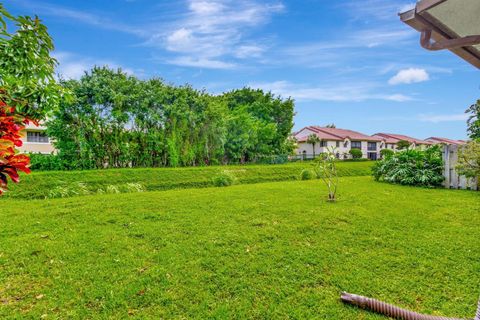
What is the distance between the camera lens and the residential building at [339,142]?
35719 millimetres

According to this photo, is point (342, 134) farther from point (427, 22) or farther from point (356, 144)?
point (427, 22)

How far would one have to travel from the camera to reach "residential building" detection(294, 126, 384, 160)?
35719 millimetres

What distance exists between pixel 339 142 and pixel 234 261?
3589 cm

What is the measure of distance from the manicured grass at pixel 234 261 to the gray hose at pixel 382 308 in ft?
0.27

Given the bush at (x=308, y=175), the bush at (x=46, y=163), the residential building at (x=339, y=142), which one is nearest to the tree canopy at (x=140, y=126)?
the bush at (x=46, y=163)

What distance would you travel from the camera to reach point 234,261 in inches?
135

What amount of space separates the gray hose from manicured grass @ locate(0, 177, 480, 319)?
8 centimetres

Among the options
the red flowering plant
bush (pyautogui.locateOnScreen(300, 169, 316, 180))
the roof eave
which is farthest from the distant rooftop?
the red flowering plant

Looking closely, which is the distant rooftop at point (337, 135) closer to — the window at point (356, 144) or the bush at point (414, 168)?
the window at point (356, 144)

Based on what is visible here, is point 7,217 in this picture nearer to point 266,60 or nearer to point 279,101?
point 266,60

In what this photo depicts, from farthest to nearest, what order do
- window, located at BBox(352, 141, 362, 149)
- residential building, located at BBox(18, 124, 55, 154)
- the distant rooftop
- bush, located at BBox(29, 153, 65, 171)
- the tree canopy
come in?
window, located at BBox(352, 141, 362, 149)
the distant rooftop
residential building, located at BBox(18, 124, 55, 154)
the tree canopy
bush, located at BBox(29, 153, 65, 171)

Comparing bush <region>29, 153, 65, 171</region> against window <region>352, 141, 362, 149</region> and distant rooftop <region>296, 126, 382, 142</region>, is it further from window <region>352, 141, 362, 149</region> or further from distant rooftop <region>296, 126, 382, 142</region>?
window <region>352, 141, 362, 149</region>

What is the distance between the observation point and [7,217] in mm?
5492

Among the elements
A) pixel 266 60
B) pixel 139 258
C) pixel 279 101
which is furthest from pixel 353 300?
pixel 279 101
